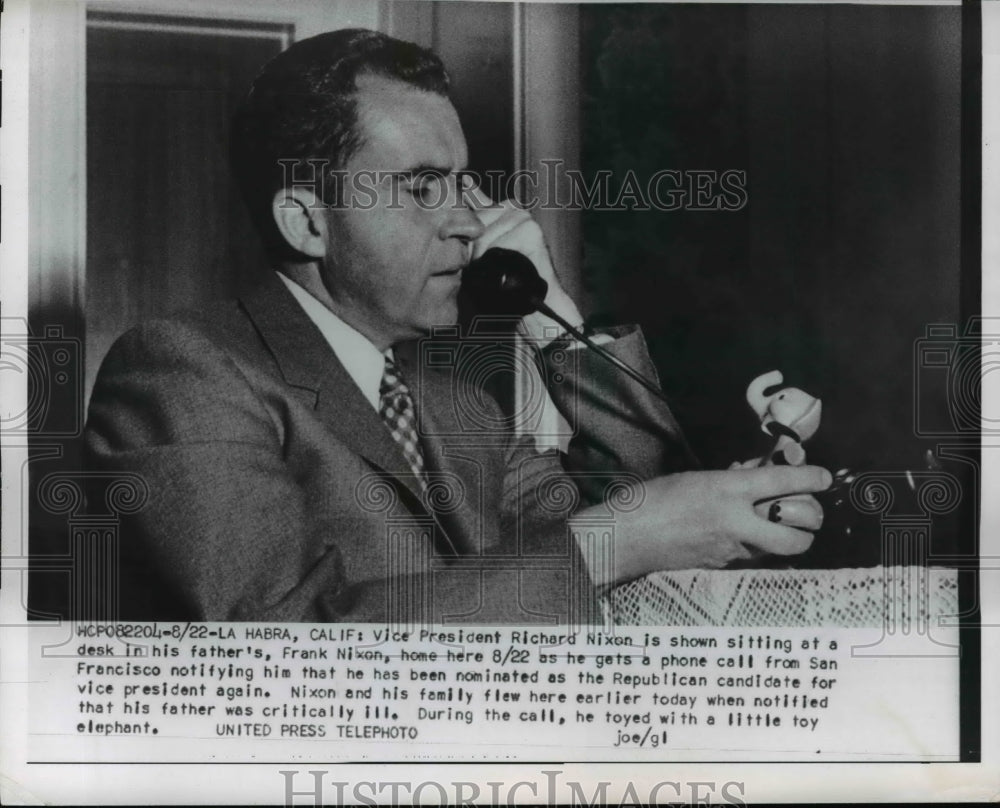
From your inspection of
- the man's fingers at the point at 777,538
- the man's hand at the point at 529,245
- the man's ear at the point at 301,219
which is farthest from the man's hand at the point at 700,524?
the man's ear at the point at 301,219

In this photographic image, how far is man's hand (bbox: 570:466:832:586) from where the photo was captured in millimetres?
1296

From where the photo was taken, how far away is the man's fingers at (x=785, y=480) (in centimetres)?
130

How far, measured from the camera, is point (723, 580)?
131 centimetres

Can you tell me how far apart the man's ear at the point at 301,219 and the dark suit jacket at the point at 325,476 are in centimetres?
6

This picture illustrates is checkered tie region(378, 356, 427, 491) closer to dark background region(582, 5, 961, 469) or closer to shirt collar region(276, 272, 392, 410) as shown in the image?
shirt collar region(276, 272, 392, 410)

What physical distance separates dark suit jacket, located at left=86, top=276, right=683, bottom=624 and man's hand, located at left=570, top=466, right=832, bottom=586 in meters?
0.04

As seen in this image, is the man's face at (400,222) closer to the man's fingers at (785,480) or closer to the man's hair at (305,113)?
the man's hair at (305,113)

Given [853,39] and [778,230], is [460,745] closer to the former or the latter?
[778,230]

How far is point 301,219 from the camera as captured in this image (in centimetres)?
129

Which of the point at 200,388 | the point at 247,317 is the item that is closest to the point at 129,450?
the point at 200,388

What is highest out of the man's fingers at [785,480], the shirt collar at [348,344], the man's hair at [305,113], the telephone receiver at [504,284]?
the man's hair at [305,113]

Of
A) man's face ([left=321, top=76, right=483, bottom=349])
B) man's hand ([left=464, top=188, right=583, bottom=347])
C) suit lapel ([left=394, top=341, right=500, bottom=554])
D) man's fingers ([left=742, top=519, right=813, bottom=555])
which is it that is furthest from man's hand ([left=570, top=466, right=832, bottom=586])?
man's face ([left=321, top=76, right=483, bottom=349])

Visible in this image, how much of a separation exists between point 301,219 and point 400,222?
0.13m

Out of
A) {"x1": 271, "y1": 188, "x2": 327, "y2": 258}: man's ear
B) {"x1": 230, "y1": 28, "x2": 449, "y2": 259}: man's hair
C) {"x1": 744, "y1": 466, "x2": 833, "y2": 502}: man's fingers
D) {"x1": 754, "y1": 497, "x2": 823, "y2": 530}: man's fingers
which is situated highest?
{"x1": 230, "y1": 28, "x2": 449, "y2": 259}: man's hair
